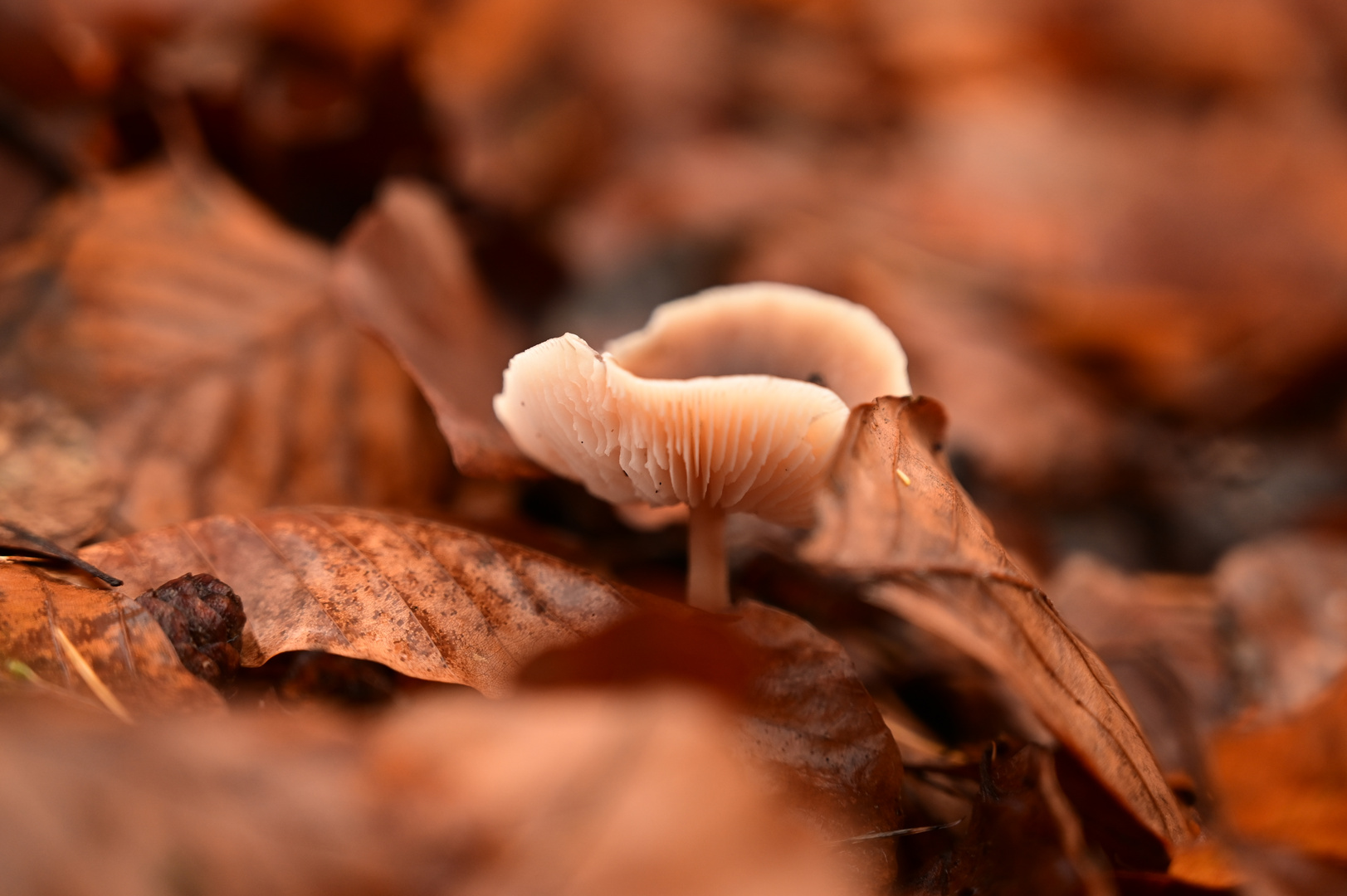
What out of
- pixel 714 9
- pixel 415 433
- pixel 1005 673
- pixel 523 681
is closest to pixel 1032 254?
Answer: pixel 714 9

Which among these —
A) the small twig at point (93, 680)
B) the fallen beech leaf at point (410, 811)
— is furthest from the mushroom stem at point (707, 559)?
the small twig at point (93, 680)

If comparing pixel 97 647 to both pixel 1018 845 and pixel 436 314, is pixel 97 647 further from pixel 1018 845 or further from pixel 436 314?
pixel 436 314

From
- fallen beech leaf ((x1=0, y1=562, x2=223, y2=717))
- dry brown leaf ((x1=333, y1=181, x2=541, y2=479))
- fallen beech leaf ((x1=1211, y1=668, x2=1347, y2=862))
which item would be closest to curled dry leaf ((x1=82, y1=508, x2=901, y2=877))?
fallen beech leaf ((x1=0, y1=562, x2=223, y2=717))

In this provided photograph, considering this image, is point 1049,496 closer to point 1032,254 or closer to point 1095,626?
point 1095,626

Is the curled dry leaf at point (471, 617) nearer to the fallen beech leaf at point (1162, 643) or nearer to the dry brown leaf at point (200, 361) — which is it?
the dry brown leaf at point (200, 361)

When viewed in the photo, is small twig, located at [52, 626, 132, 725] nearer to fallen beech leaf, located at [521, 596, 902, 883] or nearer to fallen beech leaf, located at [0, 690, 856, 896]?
fallen beech leaf, located at [0, 690, 856, 896]
